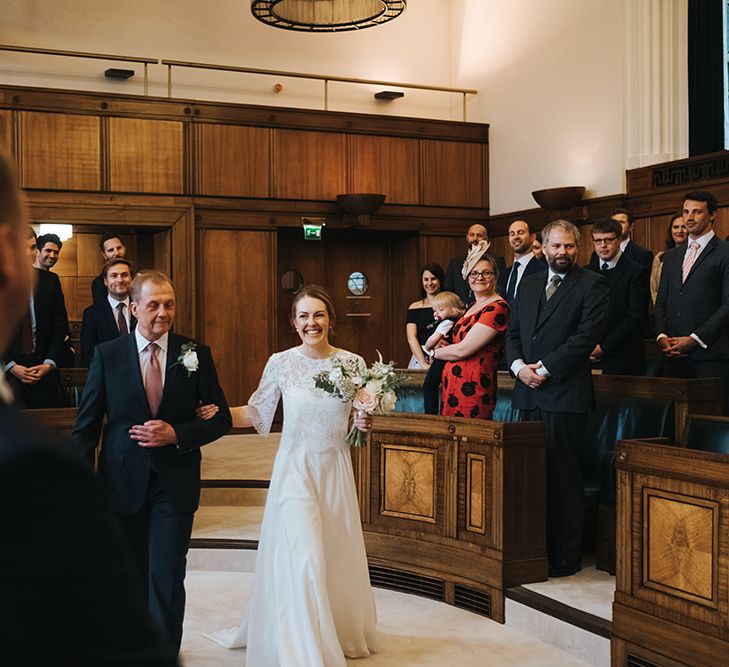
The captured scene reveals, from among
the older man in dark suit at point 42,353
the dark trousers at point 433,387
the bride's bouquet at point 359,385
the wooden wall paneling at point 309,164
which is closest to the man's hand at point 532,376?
the dark trousers at point 433,387

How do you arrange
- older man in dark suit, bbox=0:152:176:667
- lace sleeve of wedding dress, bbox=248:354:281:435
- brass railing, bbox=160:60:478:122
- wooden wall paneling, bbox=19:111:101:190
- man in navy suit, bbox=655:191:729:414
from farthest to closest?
1. brass railing, bbox=160:60:478:122
2. wooden wall paneling, bbox=19:111:101:190
3. man in navy suit, bbox=655:191:729:414
4. lace sleeve of wedding dress, bbox=248:354:281:435
5. older man in dark suit, bbox=0:152:176:667

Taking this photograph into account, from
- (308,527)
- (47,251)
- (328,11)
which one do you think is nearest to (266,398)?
(308,527)

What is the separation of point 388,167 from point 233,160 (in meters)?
1.84

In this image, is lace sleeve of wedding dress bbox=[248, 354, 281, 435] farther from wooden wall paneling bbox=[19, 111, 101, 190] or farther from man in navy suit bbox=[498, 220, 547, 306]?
wooden wall paneling bbox=[19, 111, 101, 190]

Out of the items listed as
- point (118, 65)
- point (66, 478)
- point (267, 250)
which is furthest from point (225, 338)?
point (66, 478)

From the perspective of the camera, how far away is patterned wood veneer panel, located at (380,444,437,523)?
5762 millimetres

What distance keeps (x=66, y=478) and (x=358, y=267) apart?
11529 millimetres

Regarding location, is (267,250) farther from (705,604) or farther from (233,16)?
(705,604)

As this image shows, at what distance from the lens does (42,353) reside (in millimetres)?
6664

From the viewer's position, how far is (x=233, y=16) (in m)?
11.8

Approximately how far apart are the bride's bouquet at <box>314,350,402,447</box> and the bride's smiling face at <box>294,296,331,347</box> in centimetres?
15

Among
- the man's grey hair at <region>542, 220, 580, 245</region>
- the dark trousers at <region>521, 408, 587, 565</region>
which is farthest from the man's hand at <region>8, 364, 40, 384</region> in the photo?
the man's grey hair at <region>542, 220, 580, 245</region>

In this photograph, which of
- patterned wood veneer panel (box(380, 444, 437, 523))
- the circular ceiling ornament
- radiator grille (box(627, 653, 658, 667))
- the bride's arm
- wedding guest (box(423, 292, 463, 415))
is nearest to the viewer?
the bride's arm

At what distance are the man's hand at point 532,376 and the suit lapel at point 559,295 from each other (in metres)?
0.25
